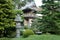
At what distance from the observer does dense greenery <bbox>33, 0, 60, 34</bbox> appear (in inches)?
765

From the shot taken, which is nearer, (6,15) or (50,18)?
(6,15)

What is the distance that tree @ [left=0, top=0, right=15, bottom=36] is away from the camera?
18.9 m

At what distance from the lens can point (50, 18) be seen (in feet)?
63.9

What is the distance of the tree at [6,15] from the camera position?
18906 millimetres

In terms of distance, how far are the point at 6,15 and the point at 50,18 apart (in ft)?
13.7

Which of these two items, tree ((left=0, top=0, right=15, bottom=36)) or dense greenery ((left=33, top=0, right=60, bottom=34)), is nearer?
tree ((left=0, top=0, right=15, bottom=36))

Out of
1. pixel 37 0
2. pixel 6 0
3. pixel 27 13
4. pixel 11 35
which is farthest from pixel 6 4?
pixel 37 0

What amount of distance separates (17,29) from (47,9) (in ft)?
11.7

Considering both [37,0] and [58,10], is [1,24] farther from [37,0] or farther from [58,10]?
[37,0]

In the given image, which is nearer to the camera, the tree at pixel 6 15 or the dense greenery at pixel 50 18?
the tree at pixel 6 15

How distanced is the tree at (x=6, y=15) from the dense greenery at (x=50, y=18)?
2.88 metres

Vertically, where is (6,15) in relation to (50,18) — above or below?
above

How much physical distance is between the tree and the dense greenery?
9.44 feet

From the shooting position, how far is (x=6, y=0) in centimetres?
1936
